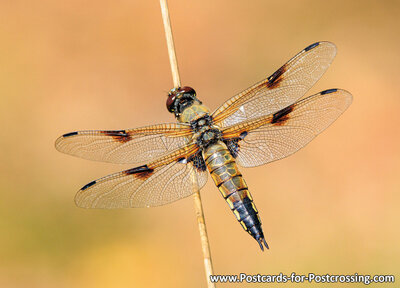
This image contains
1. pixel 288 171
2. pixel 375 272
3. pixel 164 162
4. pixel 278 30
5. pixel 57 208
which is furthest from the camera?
pixel 278 30

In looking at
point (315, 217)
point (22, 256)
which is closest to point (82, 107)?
point (22, 256)

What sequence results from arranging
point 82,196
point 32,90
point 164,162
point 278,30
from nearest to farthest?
point 82,196 → point 164,162 → point 32,90 → point 278,30

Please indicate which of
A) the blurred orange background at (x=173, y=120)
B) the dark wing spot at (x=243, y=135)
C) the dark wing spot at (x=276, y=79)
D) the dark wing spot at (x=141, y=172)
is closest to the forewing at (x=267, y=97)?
the dark wing spot at (x=276, y=79)

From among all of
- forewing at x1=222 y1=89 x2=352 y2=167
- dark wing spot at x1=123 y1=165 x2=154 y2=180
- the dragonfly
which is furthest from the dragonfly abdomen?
dark wing spot at x1=123 y1=165 x2=154 y2=180

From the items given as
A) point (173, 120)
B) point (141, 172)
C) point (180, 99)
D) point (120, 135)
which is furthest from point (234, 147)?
point (173, 120)

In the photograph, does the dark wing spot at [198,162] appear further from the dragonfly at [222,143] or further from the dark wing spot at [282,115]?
the dark wing spot at [282,115]

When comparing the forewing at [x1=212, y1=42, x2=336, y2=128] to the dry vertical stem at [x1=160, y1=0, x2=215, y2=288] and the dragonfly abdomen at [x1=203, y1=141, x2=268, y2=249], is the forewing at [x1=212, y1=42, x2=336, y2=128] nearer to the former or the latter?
the dragonfly abdomen at [x1=203, y1=141, x2=268, y2=249]

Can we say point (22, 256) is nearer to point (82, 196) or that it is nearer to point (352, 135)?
point (82, 196)

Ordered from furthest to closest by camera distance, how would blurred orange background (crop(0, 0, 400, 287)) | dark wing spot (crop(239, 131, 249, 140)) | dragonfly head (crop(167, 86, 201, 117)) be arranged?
blurred orange background (crop(0, 0, 400, 287)) → dragonfly head (crop(167, 86, 201, 117)) → dark wing spot (crop(239, 131, 249, 140))
